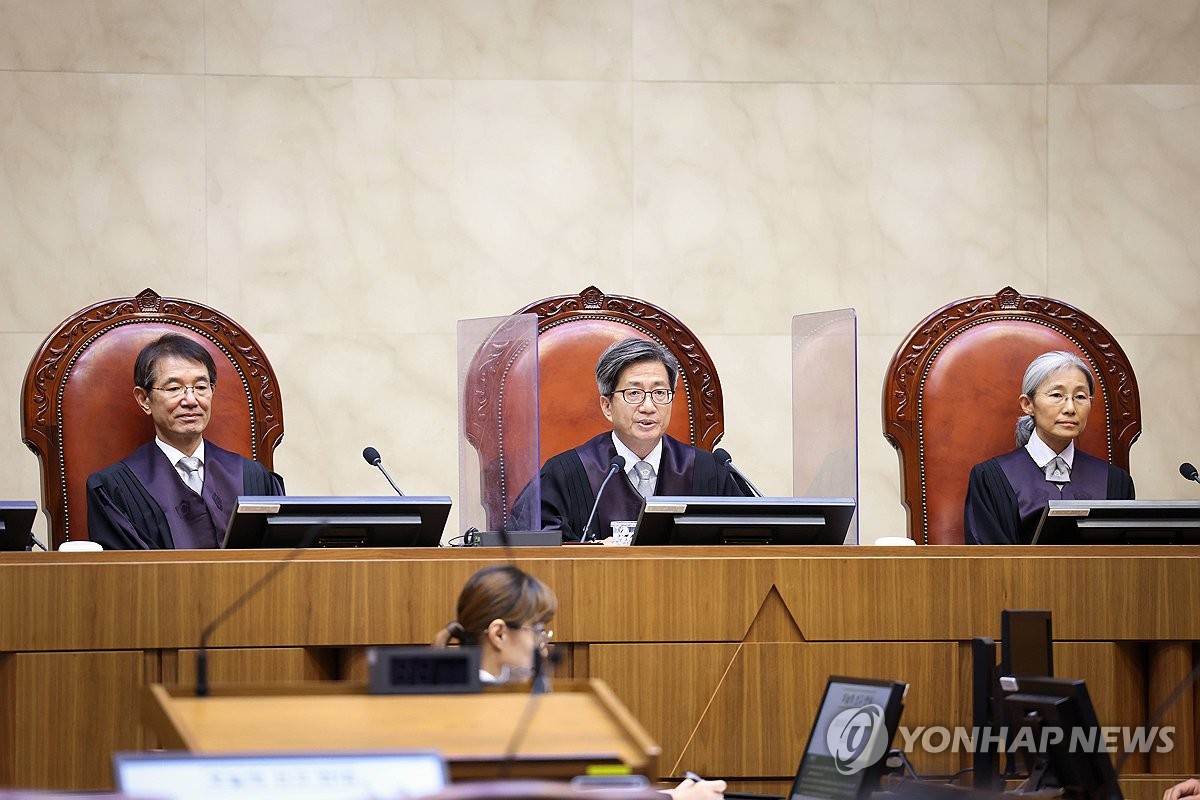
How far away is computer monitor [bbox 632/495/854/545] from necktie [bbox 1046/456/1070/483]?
109 centimetres

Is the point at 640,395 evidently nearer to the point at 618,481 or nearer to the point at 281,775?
the point at 618,481

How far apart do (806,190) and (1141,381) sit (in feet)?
4.18

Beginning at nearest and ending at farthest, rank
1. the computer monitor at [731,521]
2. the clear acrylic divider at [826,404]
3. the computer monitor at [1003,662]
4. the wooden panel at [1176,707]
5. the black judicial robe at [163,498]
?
the computer monitor at [1003,662] → the wooden panel at [1176,707] → the computer monitor at [731,521] → the black judicial robe at [163,498] → the clear acrylic divider at [826,404]

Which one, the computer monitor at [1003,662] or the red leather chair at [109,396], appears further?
the red leather chair at [109,396]

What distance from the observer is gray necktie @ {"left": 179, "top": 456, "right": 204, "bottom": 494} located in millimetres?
3551

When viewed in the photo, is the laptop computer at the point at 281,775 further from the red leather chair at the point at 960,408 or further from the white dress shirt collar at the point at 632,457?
the red leather chair at the point at 960,408

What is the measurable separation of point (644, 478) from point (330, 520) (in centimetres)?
108

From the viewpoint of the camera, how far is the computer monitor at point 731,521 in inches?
114

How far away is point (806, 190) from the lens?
16.3 ft

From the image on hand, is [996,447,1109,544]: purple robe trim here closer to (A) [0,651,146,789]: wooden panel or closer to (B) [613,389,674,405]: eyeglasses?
(B) [613,389,674,405]: eyeglasses

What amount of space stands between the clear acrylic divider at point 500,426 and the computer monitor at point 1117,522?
1031mm

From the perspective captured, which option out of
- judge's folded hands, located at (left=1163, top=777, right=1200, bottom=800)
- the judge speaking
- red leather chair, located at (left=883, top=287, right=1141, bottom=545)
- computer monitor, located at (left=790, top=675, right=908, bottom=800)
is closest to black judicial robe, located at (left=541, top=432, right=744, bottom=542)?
the judge speaking

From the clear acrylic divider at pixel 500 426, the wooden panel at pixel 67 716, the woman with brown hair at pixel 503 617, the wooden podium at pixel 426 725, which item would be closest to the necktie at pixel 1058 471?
the clear acrylic divider at pixel 500 426

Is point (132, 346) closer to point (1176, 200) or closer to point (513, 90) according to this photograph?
point (513, 90)
